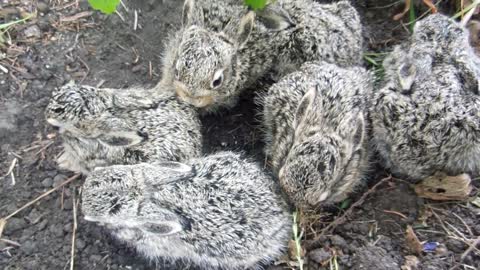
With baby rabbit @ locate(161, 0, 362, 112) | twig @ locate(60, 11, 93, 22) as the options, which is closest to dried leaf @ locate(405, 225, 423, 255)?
baby rabbit @ locate(161, 0, 362, 112)

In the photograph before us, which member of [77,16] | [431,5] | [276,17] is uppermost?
[431,5]

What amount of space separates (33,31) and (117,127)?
182 cm

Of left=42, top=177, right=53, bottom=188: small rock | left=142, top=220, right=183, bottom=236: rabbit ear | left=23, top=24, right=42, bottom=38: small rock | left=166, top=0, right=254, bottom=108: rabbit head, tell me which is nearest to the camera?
left=142, top=220, right=183, bottom=236: rabbit ear

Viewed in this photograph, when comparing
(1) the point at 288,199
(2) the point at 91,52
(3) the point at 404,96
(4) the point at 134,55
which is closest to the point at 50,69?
(2) the point at 91,52

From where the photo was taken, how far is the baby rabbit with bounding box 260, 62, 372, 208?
494cm

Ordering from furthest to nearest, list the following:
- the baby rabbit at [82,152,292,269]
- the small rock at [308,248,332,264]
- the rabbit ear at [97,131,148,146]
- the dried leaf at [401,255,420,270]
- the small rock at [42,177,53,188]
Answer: the small rock at [42,177,53,188]
the rabbit ear at [97,131,148,146]
the small rock at [308,248,332,264]
the dried leaf at [401,255,420,270]
the baby rabbit at [82,152,292,269]

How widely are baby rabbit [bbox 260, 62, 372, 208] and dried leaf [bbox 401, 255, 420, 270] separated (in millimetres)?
729

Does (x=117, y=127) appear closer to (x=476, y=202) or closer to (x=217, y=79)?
(x=217, y=79)

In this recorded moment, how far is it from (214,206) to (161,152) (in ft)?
2.30

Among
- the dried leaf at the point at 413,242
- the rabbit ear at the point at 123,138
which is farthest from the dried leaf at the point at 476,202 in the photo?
the rabbit ear at the point at 123,138

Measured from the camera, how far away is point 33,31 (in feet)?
20.9

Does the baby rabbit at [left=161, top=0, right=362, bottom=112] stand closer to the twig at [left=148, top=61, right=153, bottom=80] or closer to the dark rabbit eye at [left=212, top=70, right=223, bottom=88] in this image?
the dark rabbit eye at [left=212, top=70, right=223, bottom=88]

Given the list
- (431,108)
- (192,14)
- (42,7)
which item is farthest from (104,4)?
(431,108)

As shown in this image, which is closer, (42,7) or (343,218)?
(343,218)
